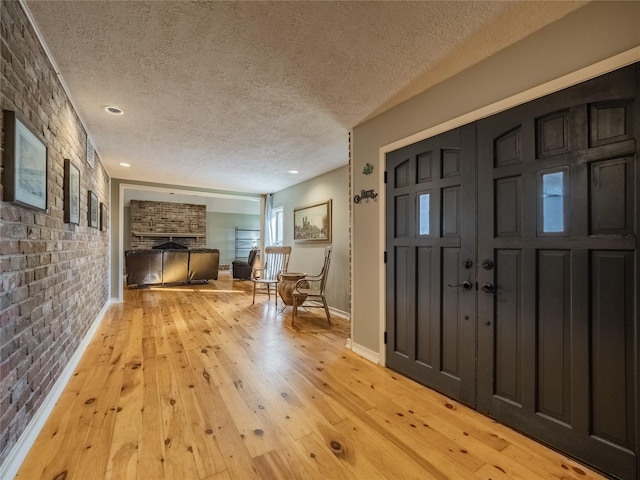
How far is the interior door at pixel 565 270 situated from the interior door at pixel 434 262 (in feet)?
0.32

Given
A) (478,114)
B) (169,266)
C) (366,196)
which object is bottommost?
(169,266)

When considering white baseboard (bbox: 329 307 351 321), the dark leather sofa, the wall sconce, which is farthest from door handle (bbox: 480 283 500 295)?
the dark leather sofa

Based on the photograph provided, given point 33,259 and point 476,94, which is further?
point 476,94

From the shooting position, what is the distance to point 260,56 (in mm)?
1851

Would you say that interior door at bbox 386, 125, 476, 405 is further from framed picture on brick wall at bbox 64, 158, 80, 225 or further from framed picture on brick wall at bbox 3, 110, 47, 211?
framed picture on brick wall at bbox 64, 158, 80, 225

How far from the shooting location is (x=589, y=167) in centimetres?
141

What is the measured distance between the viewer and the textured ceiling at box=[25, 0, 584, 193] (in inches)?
58.7

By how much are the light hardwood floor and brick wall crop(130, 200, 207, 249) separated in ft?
24.2

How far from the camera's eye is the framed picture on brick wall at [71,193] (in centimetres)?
220

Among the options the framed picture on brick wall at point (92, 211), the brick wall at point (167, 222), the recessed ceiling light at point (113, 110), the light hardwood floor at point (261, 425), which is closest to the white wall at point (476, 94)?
the light hardwood floor at point (261, 425)

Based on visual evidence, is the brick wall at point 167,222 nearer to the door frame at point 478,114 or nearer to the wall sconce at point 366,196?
the wall sconce at point 366,196

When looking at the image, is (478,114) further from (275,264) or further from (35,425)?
(275,264)

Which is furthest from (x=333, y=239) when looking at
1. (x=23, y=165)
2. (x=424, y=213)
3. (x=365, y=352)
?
(x=23, y=165)

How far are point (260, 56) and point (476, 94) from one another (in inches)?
57.2
